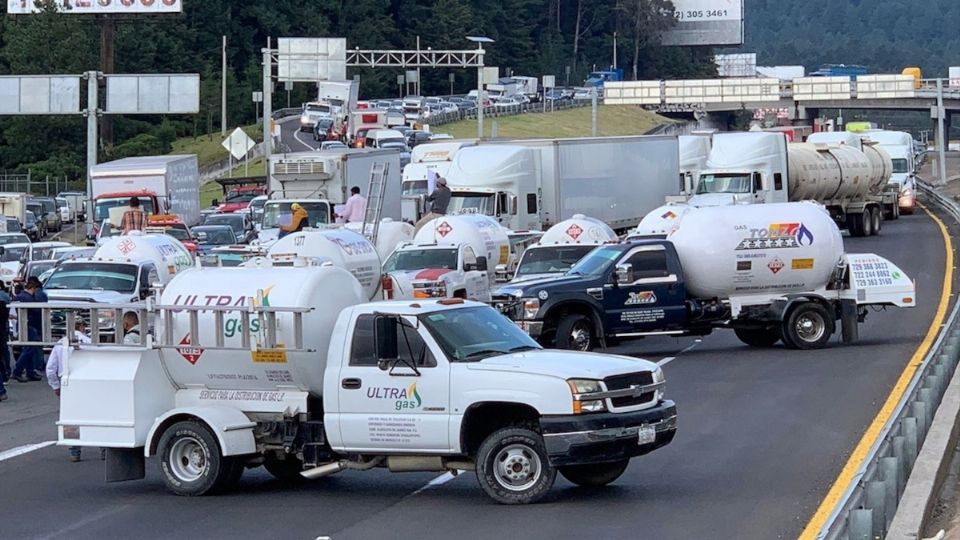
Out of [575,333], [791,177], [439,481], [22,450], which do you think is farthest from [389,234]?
[791,177]

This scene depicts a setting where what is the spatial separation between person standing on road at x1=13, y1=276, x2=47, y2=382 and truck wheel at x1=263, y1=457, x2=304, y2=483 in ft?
30.5

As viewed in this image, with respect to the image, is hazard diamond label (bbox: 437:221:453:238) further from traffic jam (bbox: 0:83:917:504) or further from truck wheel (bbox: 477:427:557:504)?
truck wheel (bbox: 477:427:557:504)

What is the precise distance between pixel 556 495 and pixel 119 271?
663 inches

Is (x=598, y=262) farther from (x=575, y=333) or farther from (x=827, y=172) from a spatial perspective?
(x=827, y=172)

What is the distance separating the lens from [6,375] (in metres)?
25.9

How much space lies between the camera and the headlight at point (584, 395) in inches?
535

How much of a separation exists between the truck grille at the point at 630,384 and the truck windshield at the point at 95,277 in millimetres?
16878

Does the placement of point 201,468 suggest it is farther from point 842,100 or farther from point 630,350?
point 842,100

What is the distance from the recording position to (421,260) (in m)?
30.0

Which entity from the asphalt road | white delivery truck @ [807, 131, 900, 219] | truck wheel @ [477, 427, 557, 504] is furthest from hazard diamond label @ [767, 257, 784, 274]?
white delivery truck @ [807, 131, 900, 219]

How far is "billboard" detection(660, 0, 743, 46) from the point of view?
632ft

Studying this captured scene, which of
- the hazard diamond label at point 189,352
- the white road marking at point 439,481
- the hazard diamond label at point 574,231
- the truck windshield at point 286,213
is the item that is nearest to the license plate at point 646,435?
the white road marking at point 439,481

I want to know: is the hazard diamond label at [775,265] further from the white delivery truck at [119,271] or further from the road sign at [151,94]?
the road sign at [151,94]

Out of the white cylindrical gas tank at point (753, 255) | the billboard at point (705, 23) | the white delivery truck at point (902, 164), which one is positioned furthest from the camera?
the billboard at point (705, 23)
